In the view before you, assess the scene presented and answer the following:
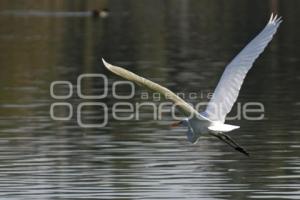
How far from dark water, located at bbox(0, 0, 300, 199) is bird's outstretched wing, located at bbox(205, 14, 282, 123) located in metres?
1.21

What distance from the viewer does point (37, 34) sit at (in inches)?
2186

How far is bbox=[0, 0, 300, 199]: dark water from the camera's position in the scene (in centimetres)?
1716

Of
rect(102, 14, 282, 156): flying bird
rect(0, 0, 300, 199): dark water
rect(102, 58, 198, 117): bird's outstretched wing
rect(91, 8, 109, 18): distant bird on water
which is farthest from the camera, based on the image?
rect(91, 8, 109, 18): distant bird on water

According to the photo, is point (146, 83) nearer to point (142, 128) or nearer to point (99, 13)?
point (142, 128)

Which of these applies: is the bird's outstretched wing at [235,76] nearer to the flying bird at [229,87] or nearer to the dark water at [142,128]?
A: the flying bird at [229,87]

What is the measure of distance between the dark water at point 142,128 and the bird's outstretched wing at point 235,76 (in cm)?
121

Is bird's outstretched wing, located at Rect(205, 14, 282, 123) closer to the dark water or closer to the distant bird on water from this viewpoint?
the dark water

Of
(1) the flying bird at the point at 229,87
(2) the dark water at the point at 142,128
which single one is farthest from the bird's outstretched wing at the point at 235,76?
(2) the dark water at the point at 142,128

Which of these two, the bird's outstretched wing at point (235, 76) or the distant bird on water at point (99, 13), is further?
the distant bird on water at point (99, 13)

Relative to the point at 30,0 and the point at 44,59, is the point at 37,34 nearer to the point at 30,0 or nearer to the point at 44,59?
the point at 44,59

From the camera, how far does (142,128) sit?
23328 mm

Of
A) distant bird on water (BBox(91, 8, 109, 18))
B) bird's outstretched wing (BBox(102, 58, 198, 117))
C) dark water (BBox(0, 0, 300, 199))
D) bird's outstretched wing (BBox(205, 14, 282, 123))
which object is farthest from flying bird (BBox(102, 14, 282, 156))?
distant bird on water (BBox(91, 8, 109, 18))

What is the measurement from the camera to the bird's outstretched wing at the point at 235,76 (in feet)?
51.9

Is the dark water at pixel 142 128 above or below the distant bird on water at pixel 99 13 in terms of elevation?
below
